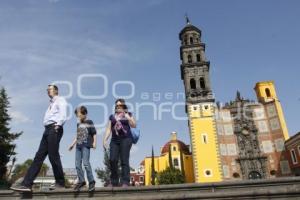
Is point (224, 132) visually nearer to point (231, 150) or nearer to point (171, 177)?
point (231, 150)

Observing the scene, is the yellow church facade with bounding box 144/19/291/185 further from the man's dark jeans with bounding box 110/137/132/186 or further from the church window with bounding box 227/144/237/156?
the man's dark jeans with bounding box 110/137/132/186

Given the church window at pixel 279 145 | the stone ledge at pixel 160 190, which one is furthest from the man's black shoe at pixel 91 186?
the church window at pixel 279 145

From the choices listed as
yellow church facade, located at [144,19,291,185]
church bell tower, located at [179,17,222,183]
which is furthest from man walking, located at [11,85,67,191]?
yellow church facade, located at [144,19,291,185]

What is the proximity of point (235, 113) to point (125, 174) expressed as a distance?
127ft

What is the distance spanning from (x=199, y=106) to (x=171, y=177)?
11018mm

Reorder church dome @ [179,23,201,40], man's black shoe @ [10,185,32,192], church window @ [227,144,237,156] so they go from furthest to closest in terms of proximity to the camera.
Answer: church dome @ [179,23,201,40]
church window @ [227,144,237,156]
man's black shoe @ [10,185,32,192]

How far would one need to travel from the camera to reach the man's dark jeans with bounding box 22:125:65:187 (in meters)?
5.69

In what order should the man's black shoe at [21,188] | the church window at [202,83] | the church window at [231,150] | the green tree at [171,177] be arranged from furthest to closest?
the church window at [202,83], the church window at [231,150], the green tree at [171,177], the man's black shoe at [21,188]

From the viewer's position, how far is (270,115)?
1641 inches

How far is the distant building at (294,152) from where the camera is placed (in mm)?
35106

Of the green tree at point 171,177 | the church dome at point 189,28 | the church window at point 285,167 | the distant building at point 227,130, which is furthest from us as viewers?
the church dome at point 189,28

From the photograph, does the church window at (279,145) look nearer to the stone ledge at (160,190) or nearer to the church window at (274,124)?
the church window at (274,124)

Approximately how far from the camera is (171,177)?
37.5m

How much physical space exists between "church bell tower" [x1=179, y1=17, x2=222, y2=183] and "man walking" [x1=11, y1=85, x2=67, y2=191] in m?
32.1
